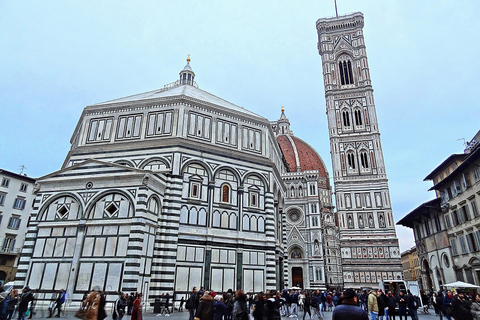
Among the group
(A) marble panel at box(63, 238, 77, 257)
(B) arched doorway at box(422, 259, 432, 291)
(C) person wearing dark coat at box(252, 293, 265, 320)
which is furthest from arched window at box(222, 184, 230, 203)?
(B) arched doorway at box(422, 259, 432, 291)

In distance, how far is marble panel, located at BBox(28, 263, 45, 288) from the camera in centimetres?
1642

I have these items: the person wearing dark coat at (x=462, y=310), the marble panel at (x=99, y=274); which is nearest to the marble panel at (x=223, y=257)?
the marble panel at (x=99, y=274)

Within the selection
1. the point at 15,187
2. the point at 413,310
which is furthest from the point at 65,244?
the point at 15,187

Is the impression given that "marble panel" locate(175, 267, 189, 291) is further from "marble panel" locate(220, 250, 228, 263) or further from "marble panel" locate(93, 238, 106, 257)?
"marble panel" locate(93, 238, 106, 257)

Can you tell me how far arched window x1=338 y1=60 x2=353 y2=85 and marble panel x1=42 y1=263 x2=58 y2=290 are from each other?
184 feet

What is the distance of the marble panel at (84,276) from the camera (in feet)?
52.2

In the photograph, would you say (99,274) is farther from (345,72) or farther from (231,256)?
(345,72)

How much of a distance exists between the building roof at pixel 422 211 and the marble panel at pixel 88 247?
25.6 metres

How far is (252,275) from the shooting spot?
20266 millimetres

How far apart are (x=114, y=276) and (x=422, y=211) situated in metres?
26.1

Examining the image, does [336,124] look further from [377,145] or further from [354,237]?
[354,237]

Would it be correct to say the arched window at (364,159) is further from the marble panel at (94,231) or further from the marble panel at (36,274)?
the marble panel at (36,274)

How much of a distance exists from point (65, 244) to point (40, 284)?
7.15 feet

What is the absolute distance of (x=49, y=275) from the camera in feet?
53.8
